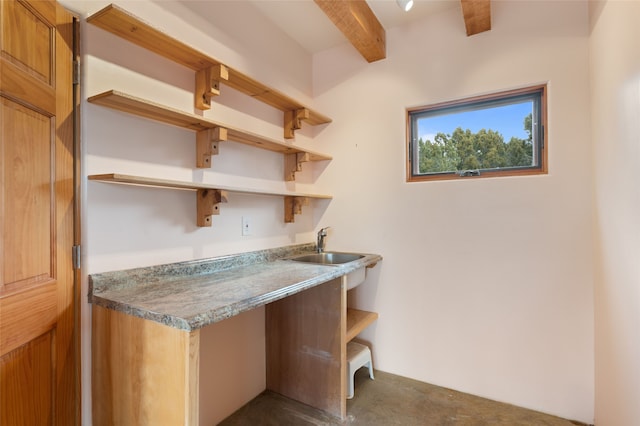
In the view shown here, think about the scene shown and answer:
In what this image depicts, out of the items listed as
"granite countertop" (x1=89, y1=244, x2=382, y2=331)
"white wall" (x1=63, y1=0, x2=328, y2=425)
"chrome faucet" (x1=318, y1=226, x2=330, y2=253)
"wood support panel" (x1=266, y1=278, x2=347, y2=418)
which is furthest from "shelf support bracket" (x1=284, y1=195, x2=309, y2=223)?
"wood support panel" (x1=266, y1=278, x2=347, y2=418)

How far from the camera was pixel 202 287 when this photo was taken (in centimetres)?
128

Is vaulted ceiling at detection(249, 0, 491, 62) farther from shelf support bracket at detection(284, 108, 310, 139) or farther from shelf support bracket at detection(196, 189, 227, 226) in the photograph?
shelf support bracket at detection(196, 189, 227, 226)

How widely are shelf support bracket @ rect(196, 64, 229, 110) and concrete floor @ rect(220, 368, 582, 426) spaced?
1768mm

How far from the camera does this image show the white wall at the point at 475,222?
1681mm

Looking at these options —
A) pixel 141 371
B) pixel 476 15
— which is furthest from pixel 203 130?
pixel 476 15

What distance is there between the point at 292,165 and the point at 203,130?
76cm

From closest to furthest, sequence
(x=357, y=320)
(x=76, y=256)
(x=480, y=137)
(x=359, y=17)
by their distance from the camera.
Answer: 1. (x=76, y=256)
2. (x=359, y=17)
3. (x=480, y=137)
4. (x=357, y=320)

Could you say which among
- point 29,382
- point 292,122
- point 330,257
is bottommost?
point 29,382

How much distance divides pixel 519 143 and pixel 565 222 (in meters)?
0.53

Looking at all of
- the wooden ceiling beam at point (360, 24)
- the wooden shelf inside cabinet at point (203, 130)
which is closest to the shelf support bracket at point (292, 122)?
the wooden shelf inside cabinet at point (203, 130)

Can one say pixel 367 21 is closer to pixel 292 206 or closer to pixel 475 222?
pixel 292 206

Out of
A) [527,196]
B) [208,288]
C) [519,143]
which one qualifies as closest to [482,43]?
[519,143]

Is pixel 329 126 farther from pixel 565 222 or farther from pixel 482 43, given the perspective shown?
pixel 565 222

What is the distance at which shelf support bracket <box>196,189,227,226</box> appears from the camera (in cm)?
154
